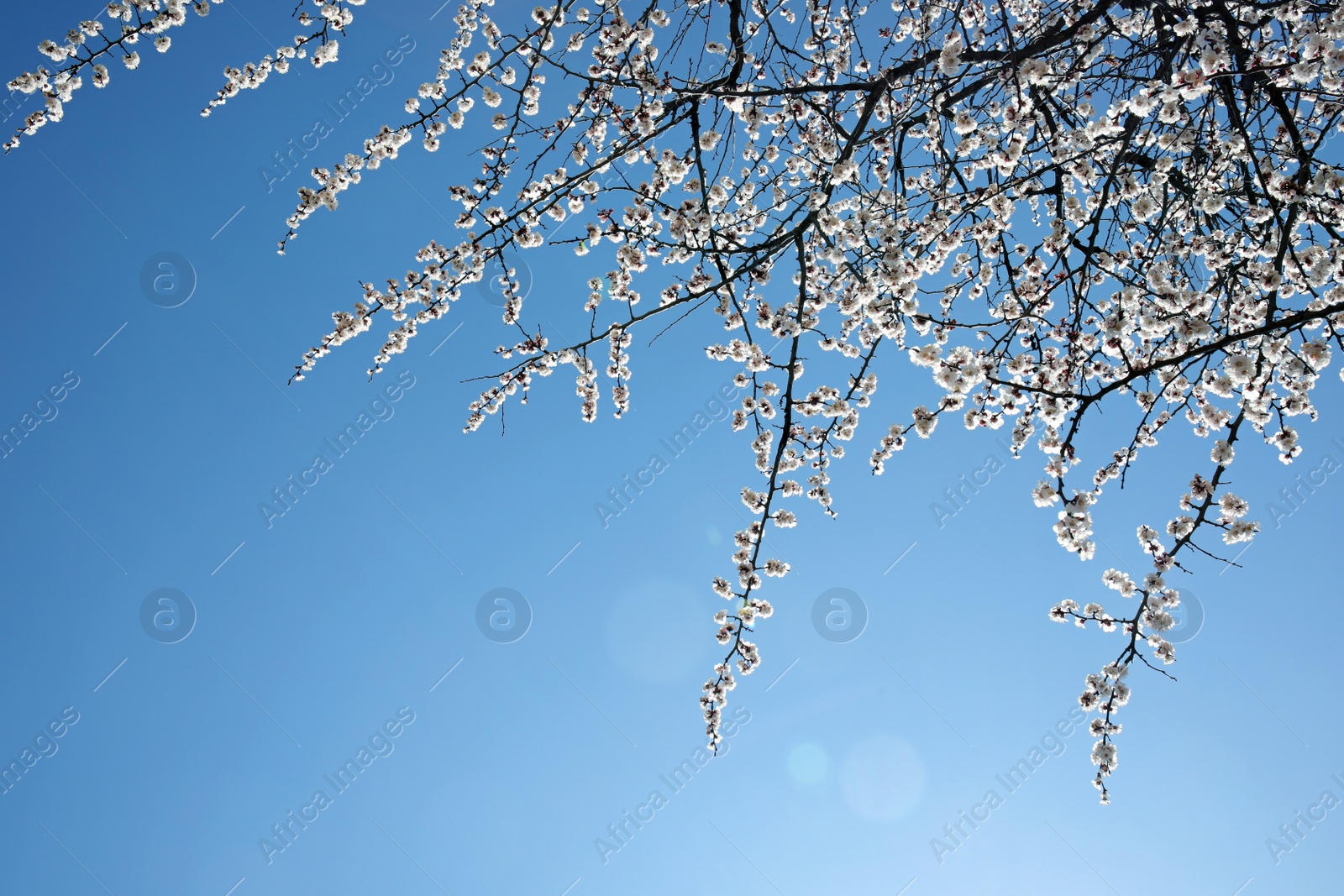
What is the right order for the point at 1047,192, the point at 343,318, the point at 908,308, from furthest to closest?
the point at 343,318 < the point at 908,308 < the point at 1047,192

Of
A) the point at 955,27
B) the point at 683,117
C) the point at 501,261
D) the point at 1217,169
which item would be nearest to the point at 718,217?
the point at 683,117

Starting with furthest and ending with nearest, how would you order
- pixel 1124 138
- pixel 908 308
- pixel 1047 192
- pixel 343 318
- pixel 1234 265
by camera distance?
pixel 343 318 → pixel 908 308 → pixel 1047 192 → pixel 1234 265 → pixel 1124 138

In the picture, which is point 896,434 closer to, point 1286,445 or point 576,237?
point 1286,445

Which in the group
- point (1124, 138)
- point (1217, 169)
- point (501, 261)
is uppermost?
point (1217, 169)

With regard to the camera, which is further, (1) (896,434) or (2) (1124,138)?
(1) (896,434)

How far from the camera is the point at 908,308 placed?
3855 millimetres

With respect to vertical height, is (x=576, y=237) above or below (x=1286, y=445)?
below

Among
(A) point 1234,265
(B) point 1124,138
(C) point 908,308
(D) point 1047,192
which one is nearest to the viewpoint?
(B) point 1124,138

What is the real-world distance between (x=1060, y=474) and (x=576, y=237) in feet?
9.64

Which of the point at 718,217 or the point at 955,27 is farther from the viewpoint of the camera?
the point at 718,217

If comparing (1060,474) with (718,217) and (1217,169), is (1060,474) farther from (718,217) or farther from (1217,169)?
(718,217)

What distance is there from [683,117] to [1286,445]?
3.46 m

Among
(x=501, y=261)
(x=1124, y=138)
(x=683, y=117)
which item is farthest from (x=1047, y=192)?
(x=501, y=261)

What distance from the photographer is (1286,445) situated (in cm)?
313
